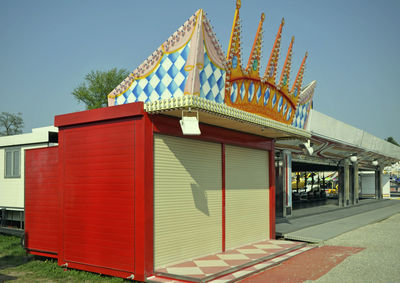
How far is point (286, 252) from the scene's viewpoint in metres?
8.87

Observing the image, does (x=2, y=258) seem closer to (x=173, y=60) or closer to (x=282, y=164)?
(x=173, y=60)

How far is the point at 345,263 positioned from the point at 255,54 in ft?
15.2

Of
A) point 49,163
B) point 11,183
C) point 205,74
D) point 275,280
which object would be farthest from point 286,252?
point 11,183

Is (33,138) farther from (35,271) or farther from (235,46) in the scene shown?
(235,46)

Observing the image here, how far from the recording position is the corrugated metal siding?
6849mm

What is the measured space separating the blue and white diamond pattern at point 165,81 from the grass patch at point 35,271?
331 cm

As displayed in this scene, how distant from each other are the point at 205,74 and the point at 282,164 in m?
9.36

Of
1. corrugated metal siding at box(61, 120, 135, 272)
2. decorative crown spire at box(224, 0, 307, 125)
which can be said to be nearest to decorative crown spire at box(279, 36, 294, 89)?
decorative crown spire at box(224, 0, 307, 125)

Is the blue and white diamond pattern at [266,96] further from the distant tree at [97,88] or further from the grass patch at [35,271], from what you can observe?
the distant tree at [97,88]

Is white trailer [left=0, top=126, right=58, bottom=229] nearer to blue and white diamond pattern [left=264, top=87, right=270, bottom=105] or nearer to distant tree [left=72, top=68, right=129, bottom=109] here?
blue and white diamond pattern [left=264, top=87, right=270, bottom=105]

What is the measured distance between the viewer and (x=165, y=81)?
277 inches

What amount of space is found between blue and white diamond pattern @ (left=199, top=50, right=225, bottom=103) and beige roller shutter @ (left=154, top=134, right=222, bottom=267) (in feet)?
3.51

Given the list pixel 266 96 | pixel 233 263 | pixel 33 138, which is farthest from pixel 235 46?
pixel 33 138

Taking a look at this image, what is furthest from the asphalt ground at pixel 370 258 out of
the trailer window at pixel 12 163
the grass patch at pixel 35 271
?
the trailer window at pixel 12 163
